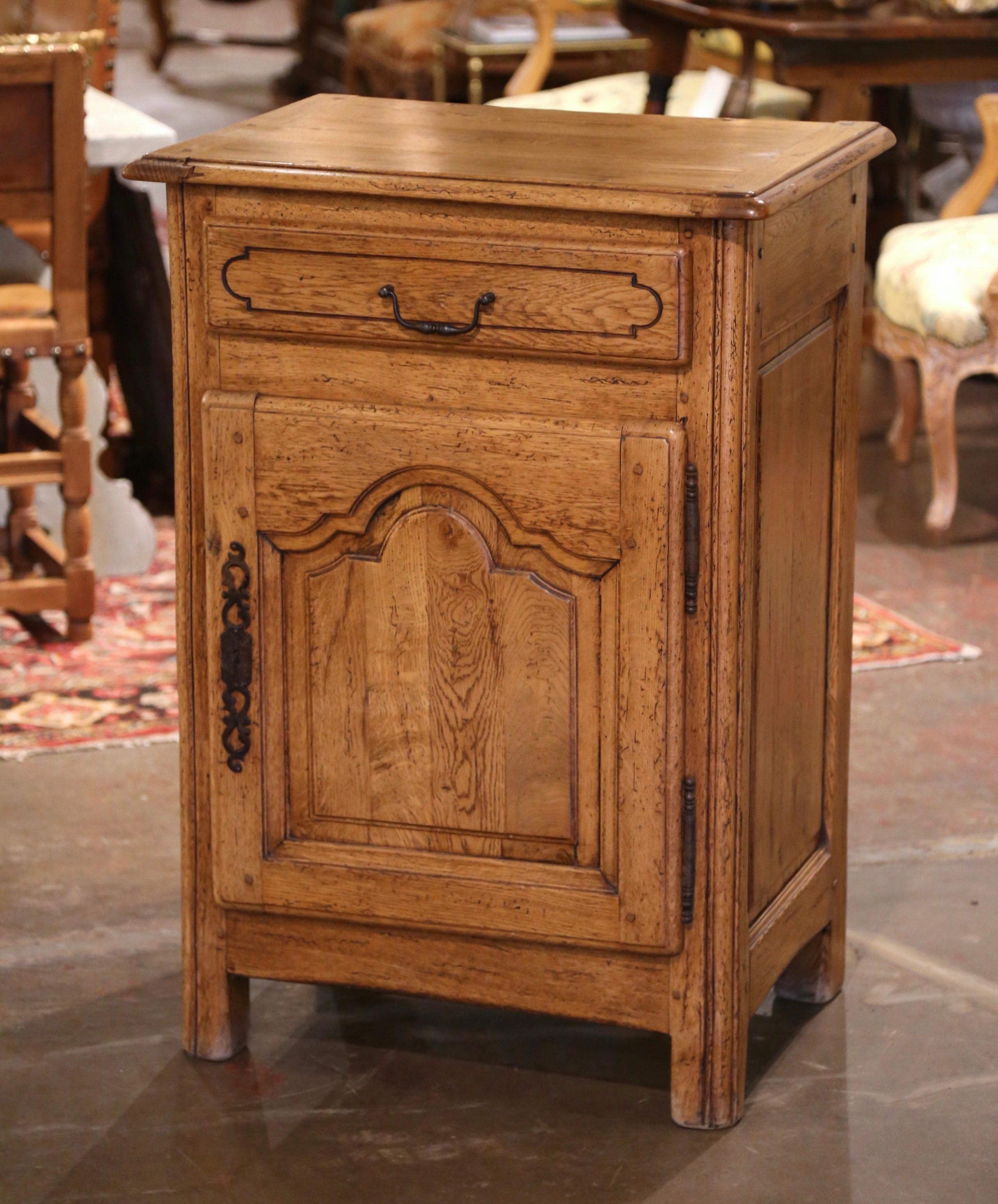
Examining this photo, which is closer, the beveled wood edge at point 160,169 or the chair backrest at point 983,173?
the beveled wood edge at point 160,169

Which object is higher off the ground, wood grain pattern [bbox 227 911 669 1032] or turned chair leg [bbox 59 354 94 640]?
turned chair leg [bbox 59 354 94 640]

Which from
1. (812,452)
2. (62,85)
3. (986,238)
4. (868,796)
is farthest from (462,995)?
(986,238)

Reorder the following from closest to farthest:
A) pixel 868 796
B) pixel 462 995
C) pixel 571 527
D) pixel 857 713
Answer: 1. pixel 571 527
2. pixel 462 995
3. pixel 868 796
4. pixel 857 713

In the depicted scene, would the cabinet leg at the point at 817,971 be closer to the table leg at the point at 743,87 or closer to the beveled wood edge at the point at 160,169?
the beveled wood edge at the point at 160,169

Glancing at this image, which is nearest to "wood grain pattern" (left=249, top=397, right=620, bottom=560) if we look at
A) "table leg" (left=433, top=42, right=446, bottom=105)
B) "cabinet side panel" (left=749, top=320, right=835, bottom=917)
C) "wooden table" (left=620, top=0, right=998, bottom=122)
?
"cabinet side panel" (left=749, top=320, right=835, bottom=917)

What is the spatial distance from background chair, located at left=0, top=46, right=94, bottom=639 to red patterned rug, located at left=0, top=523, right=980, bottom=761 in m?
0.09

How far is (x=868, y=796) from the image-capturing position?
3250 millimetres

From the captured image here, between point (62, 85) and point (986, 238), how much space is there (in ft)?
7.02

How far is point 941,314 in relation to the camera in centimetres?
439

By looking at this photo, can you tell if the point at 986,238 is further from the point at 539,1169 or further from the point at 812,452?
the point at 539,1169

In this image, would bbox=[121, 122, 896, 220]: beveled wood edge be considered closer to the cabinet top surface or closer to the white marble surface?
the cabinet top surface

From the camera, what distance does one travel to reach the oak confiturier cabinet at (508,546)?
206 centimetres

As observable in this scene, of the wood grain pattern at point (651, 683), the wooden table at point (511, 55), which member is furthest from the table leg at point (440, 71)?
the wood grain pattern at point (651, 683)

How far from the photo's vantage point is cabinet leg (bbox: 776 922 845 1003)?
2.59m
